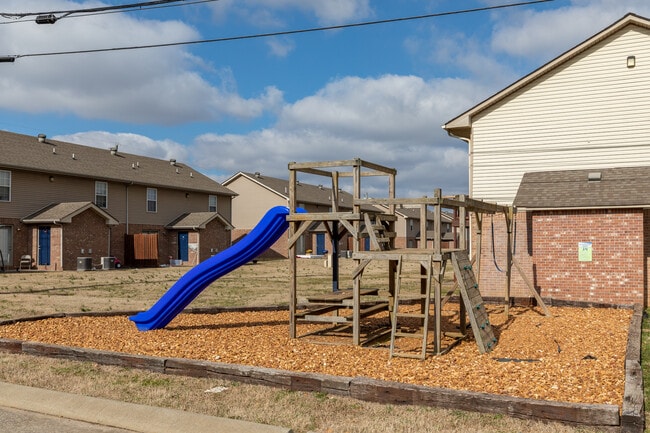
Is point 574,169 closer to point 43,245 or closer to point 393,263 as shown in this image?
point 393,263

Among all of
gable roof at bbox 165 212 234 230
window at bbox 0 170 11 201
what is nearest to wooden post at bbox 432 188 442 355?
window at bbox 0 170 11 201

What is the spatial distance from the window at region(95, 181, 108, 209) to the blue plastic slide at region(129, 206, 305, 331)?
29.1 meters

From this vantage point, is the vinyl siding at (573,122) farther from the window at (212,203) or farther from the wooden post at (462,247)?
the window at (212,203)

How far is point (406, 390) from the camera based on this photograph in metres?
7.09

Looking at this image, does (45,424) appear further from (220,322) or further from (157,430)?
(220,322)

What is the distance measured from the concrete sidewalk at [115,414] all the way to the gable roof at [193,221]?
117ft

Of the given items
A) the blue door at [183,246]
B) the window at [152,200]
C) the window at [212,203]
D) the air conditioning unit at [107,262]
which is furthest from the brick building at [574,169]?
the window at [212,203]

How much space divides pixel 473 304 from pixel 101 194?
33.9 m

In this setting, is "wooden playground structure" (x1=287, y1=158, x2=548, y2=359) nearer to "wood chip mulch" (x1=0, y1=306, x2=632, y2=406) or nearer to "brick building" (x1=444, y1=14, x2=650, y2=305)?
"wood chip mulch" (x1=0, y1=306, x2=632, y2=406)

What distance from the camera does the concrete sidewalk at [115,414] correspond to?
20.8 feet

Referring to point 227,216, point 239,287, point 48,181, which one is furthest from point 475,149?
point 227,216

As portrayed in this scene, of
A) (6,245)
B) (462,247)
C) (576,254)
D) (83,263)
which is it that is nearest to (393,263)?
(462,247)

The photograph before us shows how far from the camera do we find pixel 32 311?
15.8 m

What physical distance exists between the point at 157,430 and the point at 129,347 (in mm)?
4489
